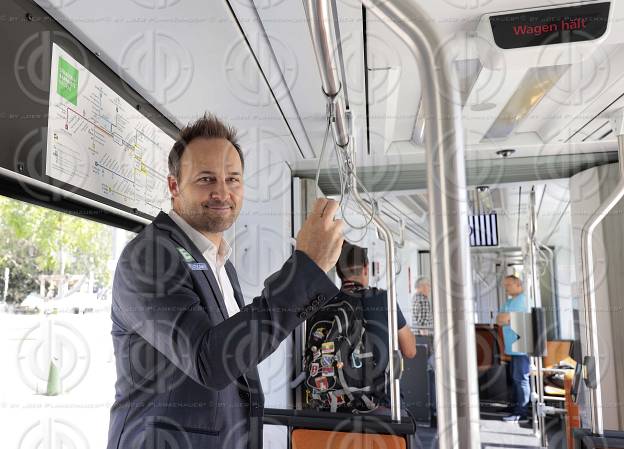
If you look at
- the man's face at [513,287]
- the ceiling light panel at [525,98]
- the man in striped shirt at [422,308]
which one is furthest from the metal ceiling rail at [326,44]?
the man in striped shirt at [422,308]

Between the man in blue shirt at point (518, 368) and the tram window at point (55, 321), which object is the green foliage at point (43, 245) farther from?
the man in blue shirt at point (518, 368)

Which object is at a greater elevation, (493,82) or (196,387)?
(493,82)

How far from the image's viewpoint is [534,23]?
1561 millimetres

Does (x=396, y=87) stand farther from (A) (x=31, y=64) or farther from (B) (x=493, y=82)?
(A) (x=31, y=64)

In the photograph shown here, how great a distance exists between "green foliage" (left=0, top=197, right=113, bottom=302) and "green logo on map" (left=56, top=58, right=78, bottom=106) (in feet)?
0.85

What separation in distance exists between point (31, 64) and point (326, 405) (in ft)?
5.95

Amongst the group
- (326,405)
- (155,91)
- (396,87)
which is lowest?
(326,405)

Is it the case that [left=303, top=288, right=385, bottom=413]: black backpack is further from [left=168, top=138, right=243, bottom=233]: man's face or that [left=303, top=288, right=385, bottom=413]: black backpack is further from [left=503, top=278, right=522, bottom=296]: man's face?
[left=503, top=278, right=522, bottom=296]: man's face

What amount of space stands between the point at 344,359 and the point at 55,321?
1.29 m

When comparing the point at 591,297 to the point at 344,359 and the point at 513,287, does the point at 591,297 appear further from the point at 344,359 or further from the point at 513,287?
the point at 513,287

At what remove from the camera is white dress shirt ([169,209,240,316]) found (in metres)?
1.17

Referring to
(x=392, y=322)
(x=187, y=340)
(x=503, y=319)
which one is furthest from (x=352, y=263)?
(x=503, y=319)

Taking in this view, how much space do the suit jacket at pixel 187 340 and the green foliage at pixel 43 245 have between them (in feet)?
0.85

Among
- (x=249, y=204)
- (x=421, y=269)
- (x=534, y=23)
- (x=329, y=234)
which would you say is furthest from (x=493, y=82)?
(x=421, y=269)
